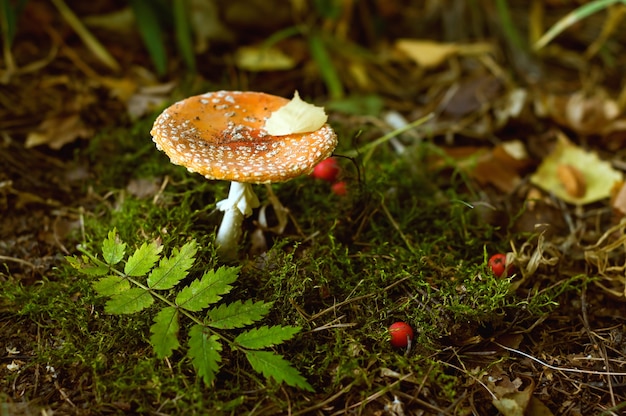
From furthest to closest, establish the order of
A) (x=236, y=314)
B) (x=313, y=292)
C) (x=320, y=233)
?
(x=320, y=233) < (x=313, y=292) < (x=236, y=314)

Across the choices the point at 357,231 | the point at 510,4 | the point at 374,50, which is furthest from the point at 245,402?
the point at 510,4

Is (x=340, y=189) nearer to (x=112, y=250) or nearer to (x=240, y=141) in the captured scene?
(x=240, y=141)

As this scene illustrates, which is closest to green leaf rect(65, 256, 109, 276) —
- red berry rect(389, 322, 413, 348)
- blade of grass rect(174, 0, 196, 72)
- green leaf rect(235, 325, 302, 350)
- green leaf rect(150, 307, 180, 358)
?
green leaf rect(150, 307, 180, 358)

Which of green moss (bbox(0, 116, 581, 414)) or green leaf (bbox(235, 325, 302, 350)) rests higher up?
green leaf (bbox(235, 325, 302, 350))

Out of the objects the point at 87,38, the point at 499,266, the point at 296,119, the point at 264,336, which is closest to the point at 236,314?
the point at 264,336

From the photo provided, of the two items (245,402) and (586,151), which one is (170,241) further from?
(586,151)

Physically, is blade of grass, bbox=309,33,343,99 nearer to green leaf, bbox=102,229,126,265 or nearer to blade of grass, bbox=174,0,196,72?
blade of grass, bbox=174,0,196,72

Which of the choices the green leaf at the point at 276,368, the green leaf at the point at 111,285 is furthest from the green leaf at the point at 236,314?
the green leaf at the point at 111,285
